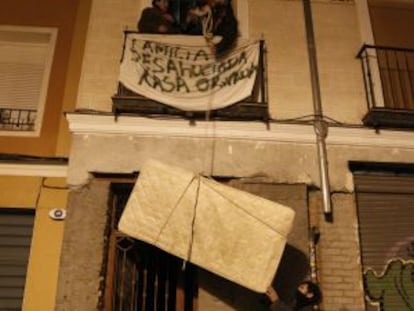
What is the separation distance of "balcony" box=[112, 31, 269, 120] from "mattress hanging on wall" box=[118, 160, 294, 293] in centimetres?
119

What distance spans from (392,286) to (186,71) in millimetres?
3930

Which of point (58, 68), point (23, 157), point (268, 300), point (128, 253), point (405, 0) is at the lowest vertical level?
point (268, 300)

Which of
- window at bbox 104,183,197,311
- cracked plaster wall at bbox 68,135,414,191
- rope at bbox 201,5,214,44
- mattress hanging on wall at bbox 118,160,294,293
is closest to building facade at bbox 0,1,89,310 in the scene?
cracked plaster wall at bbox 68,135,414,191

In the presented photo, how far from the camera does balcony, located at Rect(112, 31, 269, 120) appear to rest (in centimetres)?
697

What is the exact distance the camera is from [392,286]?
21.5ft

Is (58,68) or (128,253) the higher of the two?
(58,68)

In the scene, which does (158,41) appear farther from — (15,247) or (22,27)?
(15,247)

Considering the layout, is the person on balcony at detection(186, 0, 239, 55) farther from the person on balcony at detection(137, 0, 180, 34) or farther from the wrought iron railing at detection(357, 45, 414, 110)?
the wrought iron railing at detection(357, 45, 414, 110)

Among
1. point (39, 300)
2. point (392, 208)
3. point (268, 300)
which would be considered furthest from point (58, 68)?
point (392, 208)

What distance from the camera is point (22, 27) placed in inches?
316

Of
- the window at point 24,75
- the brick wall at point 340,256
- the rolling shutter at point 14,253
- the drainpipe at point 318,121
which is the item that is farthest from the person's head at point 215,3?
the rolling shutter at point 14,253

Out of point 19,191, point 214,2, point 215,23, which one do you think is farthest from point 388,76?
point 19,191

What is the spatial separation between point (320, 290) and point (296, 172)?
152cm

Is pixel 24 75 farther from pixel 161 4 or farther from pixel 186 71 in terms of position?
pixel 186 71
